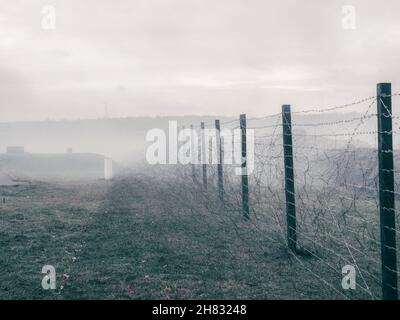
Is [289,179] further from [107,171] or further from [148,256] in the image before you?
[107,171]

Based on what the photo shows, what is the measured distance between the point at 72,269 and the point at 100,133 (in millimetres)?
88840

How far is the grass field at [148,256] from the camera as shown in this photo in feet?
19.0

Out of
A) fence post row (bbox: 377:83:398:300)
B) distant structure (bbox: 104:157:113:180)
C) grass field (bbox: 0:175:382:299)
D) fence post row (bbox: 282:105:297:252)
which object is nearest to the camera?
fence post row (bbox: 377:83:398:300)

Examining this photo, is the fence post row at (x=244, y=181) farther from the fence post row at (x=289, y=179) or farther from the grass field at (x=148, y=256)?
the fence post row at (x=289, y=179)

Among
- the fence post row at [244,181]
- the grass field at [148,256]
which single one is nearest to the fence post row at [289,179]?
the grass field at [148,256]

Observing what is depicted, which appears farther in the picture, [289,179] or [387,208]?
[289,179]

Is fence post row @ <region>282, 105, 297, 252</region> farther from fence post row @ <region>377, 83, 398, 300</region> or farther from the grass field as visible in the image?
fence post row @ <region>377, 83, 398, 300</region>

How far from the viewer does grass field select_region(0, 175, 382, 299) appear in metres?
5.78

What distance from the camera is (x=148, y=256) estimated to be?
24.3 feet

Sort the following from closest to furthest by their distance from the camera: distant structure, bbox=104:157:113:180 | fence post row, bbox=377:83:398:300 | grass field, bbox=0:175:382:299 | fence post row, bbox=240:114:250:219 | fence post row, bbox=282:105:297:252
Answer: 1. fence post row, bbox=377:83:398:300
2. grass field, bbox=0:175:382:299
3. fence post row, bbox=282:105:297:252
4. fence post row, bbox=240:114:250:219
5. distant structure, bbox=104:157:113:180

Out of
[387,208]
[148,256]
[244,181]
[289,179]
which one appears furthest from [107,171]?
[387,208]

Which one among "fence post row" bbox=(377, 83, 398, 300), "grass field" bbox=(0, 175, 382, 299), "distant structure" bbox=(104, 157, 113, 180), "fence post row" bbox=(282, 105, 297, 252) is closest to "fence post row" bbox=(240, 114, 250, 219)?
"grass field" bbox=(0, 175, 382, 299)
